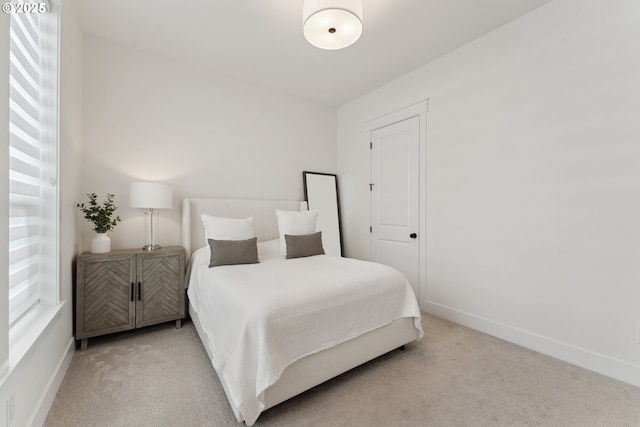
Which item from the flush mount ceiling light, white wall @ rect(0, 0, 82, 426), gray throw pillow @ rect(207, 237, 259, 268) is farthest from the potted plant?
the flush mount ceiling light

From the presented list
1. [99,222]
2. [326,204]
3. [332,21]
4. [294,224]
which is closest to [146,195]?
[99,222]

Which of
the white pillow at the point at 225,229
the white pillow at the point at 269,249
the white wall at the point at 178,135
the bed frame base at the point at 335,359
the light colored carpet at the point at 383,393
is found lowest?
the light colored carpet at the point at 383,393

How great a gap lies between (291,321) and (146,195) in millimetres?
1922

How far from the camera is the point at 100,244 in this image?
2.40 m

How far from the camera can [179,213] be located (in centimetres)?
308

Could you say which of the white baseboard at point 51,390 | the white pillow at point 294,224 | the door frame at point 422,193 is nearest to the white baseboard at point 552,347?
the door frame at point 422,193

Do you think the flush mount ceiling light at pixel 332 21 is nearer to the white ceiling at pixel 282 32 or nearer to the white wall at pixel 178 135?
the white ceiling at pixel 282 32

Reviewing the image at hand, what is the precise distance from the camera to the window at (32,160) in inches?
52.7

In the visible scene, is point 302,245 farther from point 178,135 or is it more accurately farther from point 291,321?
point 178,135

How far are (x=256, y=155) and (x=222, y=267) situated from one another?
5.80 feet

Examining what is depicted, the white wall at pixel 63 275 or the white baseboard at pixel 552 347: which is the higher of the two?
the white wall at pixel 63 275

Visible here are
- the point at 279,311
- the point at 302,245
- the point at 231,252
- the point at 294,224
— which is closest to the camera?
the point at 279,311

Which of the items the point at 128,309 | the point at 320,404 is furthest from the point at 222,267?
the point at 320,404

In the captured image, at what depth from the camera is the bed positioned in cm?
144
